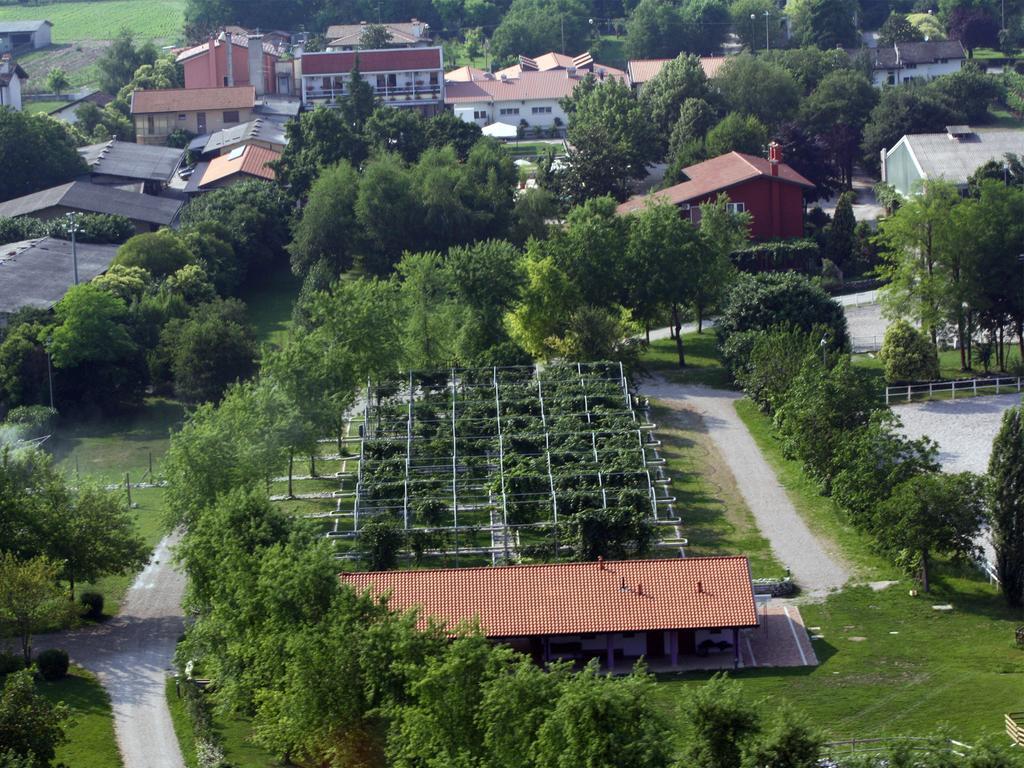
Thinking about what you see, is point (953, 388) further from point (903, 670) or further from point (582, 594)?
point (582, 594)

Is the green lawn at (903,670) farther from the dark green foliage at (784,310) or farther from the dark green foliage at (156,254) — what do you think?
the dark green foliage at (156,254)

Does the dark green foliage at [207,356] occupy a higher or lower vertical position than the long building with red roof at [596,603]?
higher

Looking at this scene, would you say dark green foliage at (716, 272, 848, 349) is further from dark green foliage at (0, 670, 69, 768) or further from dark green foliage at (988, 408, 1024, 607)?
dark green foliage at (0, 670, 69, 768)

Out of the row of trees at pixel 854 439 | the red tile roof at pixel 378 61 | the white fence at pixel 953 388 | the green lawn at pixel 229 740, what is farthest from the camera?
the red tile roof at pixel 378 61

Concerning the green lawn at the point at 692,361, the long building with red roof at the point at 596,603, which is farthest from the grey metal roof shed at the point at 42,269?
the long building with red roof at the point at 596,603

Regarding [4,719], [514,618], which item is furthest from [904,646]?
[4,719]

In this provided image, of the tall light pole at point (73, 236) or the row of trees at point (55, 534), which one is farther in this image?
the tall light pole at point (73, 236)

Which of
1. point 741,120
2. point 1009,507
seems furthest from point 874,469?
point 741,120
